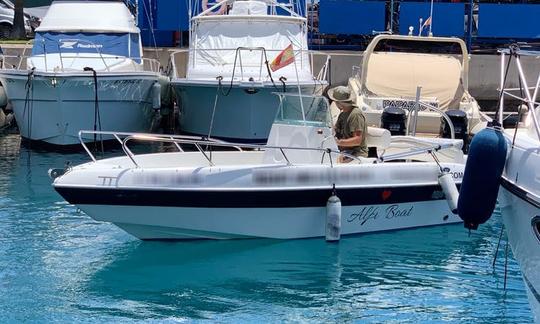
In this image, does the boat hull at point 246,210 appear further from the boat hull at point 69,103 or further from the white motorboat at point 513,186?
the boat hull at point 69,103

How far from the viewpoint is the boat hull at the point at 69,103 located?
16047 mm

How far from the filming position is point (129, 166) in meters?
9.48

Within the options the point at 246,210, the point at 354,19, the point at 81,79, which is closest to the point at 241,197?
the point at 246,210

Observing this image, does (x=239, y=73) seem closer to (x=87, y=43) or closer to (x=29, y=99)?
(x=87, y=43)

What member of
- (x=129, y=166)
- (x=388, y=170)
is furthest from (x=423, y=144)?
(x=129, y=166)

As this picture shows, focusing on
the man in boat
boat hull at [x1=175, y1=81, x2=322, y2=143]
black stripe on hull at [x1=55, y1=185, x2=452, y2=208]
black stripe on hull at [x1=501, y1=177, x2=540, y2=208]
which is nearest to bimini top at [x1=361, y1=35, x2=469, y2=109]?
boat hull at [x1=175, y1=81, x2=322, y2=143]

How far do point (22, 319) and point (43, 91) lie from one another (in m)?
9.65

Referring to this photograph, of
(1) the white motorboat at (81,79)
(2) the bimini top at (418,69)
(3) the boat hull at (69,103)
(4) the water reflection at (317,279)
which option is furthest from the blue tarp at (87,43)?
(4) the water reflection at (317,279)

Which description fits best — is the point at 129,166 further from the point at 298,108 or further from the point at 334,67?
the point at 334,67

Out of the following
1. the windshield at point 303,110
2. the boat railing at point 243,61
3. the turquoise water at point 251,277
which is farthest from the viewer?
the boat railing at point 243,61

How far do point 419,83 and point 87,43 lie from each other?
23.4ft

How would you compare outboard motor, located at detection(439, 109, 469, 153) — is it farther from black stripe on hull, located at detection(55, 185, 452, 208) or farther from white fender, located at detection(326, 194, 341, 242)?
white fender, located at detection(326, 194, 341, 242)

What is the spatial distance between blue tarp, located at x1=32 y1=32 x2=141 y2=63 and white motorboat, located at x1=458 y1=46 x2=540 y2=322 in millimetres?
11455

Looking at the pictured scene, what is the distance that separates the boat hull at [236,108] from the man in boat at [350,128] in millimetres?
5243
